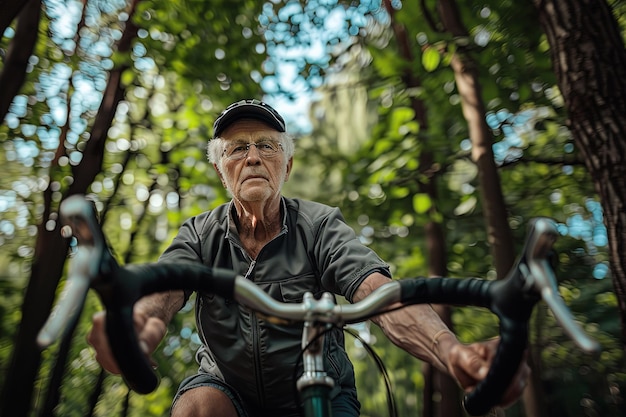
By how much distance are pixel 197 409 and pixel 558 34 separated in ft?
8.93

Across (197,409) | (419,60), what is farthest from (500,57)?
(197,409)

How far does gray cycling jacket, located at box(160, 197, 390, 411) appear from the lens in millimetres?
2133

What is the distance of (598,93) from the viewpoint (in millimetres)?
3213

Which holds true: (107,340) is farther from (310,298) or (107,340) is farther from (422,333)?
(422,333)

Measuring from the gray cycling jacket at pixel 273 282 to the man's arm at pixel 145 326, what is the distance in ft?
0.71

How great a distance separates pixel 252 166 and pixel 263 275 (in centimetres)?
42

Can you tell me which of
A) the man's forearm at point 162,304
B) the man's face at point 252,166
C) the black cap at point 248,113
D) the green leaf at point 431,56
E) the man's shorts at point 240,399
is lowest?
the man's shorts at point 240,399

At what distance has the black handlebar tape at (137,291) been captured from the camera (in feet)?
4.30

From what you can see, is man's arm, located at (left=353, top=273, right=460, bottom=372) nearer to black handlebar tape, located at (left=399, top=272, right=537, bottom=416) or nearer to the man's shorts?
black handlebar tape, located at (left=399, top=272, right=537, bottom=416)

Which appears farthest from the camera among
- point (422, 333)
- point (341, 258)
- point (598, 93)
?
point (598, 93)

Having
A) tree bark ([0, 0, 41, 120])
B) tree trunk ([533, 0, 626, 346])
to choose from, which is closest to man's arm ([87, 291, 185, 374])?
tree trunk ([533, 0, 626, 346])

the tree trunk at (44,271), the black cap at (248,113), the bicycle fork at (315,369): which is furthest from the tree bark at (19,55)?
the bicycle fork at (315,369)

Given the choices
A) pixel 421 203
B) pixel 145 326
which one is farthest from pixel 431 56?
pixel 145 326

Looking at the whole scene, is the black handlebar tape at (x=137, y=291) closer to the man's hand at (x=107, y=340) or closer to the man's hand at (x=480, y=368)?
the man's hand at (x=107, y=340)
